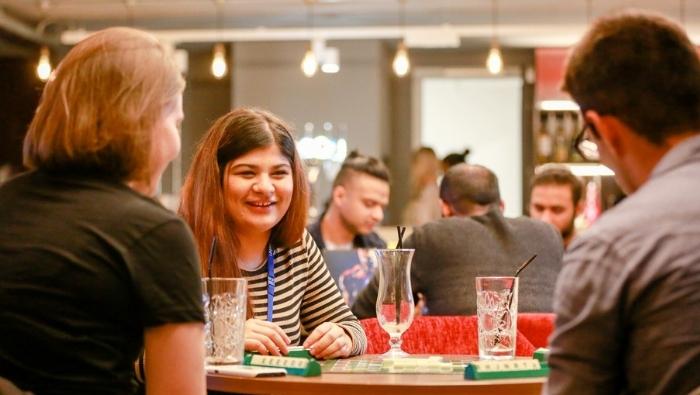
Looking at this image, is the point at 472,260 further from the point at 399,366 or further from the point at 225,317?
the point at 225,317

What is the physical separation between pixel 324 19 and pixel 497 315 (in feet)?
23.6

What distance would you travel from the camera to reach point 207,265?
2584 mm

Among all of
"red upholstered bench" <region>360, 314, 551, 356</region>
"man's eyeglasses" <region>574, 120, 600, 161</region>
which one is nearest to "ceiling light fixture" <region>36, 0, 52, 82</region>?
"red upholstered bench" <region>360, 314, 551, 356</region>

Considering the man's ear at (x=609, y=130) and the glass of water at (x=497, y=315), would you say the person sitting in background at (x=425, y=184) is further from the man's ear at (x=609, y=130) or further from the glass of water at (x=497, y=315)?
the man's ear at (x=609, y=130)

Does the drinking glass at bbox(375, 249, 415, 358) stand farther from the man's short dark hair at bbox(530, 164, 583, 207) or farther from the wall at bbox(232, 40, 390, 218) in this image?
the wall at bbox(232, 40, 390, 218)

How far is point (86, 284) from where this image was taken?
5.06 ft

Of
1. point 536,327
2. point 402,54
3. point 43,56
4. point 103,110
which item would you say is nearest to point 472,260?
point 536,327

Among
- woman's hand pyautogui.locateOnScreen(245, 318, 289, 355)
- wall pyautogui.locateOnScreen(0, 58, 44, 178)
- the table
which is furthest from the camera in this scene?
wall pyautogui.locateOnScreen(0, 58, 44, 178)

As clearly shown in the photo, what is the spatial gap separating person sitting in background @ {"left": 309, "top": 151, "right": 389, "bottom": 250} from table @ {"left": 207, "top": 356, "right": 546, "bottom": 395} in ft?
11.3

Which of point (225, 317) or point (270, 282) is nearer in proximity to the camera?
point (225, 317)

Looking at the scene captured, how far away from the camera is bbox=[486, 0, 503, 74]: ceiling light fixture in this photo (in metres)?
7.94

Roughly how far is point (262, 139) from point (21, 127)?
25.1 feet

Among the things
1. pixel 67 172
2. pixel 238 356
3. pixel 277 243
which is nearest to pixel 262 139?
pixel 277 243

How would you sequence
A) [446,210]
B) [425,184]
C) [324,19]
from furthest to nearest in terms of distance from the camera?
[324,19], [425,184], [446,210]
